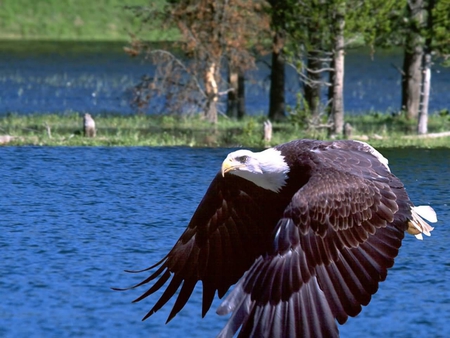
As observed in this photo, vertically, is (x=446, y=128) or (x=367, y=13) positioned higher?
(x=367, y=13)

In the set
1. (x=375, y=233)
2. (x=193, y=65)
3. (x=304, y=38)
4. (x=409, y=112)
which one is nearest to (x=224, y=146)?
(x=304, y=38)

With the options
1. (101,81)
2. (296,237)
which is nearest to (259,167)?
(296,237)

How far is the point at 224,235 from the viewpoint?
9672 mm

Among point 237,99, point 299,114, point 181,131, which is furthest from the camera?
point 237,99

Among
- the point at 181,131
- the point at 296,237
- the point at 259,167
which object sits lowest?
the point at 181,131

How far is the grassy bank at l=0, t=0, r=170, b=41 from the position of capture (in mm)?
78438

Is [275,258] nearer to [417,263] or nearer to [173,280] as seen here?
[173,280]

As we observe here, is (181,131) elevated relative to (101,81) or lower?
elevated

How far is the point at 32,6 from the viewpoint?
81375mm

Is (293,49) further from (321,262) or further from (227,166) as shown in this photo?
(321,262)

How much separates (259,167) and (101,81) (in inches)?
1466

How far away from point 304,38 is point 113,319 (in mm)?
13545

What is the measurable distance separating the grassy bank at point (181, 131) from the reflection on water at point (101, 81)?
4.83 ft

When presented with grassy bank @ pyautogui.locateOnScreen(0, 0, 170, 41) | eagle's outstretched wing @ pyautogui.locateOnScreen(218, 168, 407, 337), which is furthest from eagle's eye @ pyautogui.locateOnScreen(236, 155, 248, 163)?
grassy bank @ pyautogui.locateOnScreen(0, 0, 170, 41)
